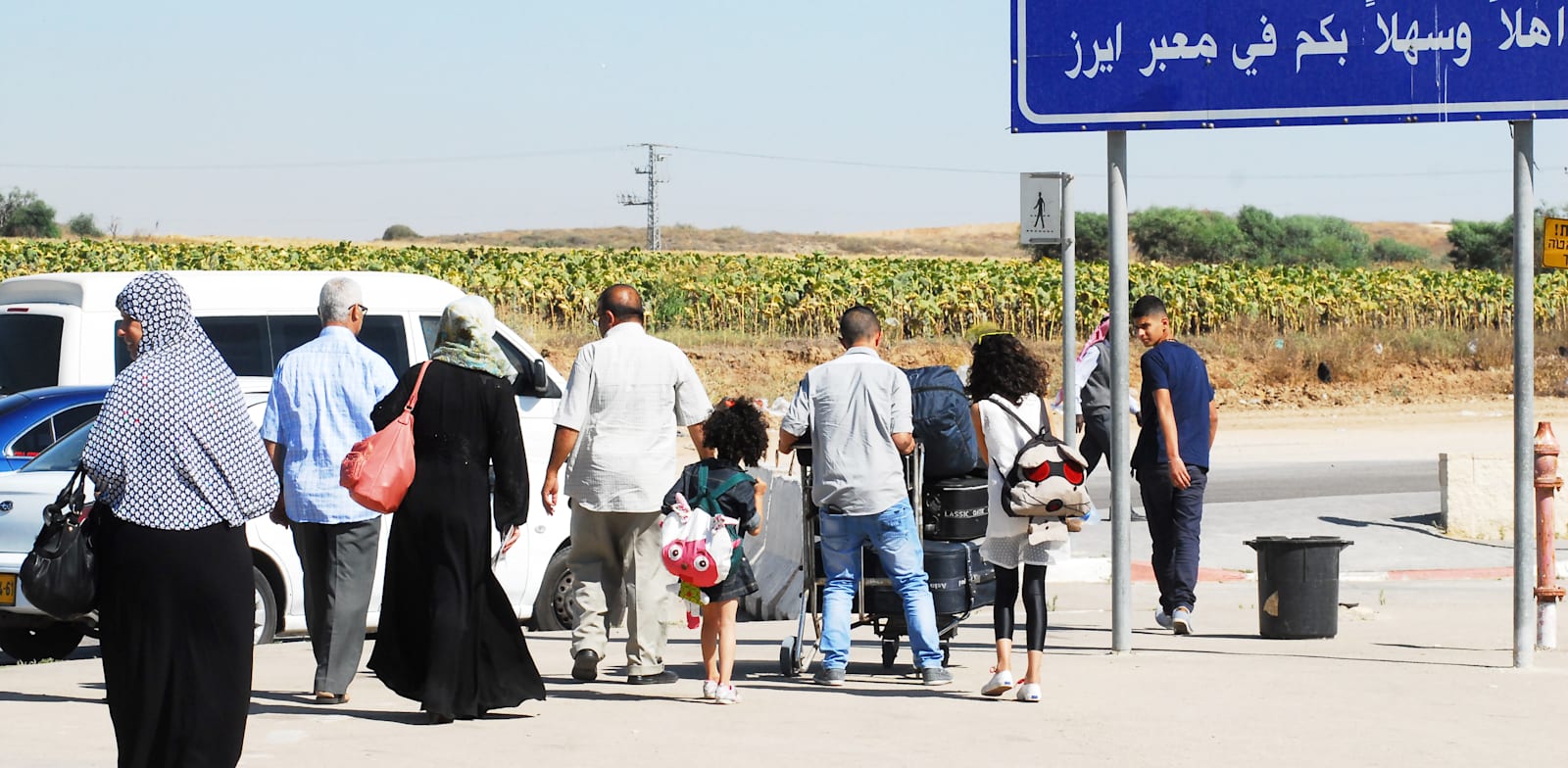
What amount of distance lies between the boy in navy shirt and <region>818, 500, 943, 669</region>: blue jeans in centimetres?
226

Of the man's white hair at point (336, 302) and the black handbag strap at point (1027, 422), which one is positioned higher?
the man's white hair at point (336, 302)

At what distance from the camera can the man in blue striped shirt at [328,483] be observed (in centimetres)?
823

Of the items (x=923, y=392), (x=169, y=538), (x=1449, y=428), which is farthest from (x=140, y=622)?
(x=1449, y=428)

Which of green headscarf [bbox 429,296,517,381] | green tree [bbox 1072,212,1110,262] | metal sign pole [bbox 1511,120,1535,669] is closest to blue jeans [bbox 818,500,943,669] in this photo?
green headscarf [bbox 429,296,517,381]

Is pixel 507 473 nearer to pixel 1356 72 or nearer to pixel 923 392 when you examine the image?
pixel 923 392

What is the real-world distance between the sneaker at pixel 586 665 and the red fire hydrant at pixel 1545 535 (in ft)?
15.6

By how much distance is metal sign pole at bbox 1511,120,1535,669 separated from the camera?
30.1ft

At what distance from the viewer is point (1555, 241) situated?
31.1 feet

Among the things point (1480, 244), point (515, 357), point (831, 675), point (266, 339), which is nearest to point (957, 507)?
point (831, 675)

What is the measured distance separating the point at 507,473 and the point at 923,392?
7.08ft

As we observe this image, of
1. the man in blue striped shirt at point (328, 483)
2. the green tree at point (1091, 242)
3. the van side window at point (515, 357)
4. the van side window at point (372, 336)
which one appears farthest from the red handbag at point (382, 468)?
the green tree at point (1091, 242)

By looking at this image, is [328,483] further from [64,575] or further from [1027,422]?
[1027,422]

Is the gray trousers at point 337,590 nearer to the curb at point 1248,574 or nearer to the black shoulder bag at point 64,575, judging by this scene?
the black shoulder bag at point 64,575

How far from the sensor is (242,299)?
42.5 feet
